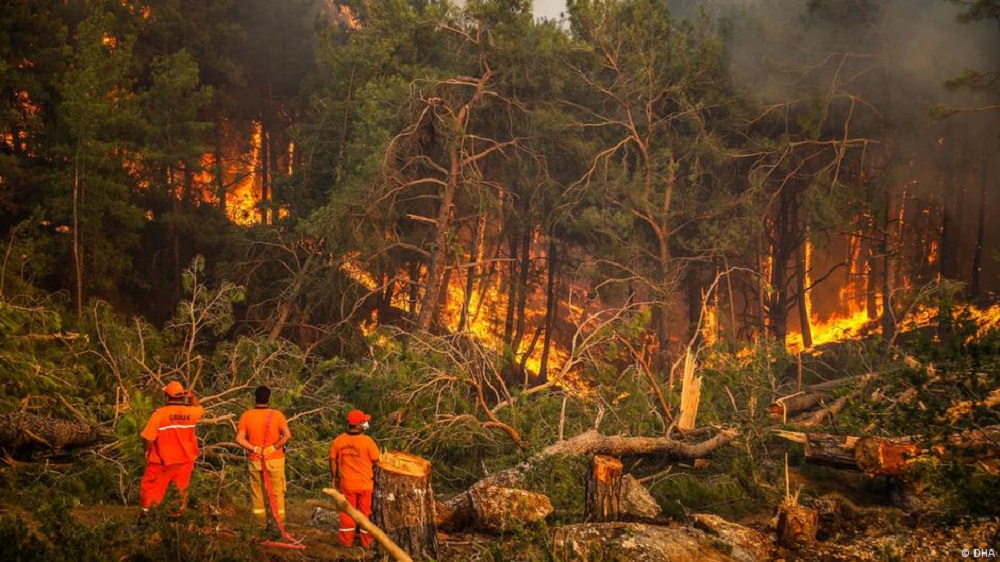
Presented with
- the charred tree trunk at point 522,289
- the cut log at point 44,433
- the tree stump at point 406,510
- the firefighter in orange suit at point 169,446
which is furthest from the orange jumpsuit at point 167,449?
the charred tree trunk at point 522,289

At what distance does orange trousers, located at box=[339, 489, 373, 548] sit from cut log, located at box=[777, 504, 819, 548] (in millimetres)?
3994

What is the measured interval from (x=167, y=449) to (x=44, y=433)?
2.30m

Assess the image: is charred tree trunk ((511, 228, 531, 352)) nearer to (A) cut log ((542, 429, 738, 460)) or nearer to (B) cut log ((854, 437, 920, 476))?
(A) cut log ((542, 429, 738, 460))

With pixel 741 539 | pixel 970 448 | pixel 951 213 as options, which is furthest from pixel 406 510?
pixel 951 213

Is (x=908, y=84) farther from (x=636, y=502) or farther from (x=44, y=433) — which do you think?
(x=44, y=433)

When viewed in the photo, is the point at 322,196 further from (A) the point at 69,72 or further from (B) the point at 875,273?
(B) the point at 875,273

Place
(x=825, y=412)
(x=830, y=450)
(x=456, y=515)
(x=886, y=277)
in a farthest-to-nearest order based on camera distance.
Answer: (x=886, y=277) < (x=825, y=412) < (x=830, y=450) < (x=456, y=515)

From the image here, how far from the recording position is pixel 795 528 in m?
7.58

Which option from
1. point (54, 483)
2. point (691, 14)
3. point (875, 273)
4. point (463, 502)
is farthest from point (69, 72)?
point (691, 14)

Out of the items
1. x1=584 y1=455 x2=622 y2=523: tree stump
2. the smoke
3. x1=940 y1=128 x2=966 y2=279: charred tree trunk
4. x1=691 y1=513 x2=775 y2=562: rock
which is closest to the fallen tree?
x1=691 y1=513 x2=775 y2=562: rock

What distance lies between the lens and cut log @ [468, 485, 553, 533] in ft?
24.8

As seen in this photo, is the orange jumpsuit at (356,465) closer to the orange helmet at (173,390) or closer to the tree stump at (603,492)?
the orange helmet at (173,390)

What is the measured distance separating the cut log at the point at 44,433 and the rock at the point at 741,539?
664cm

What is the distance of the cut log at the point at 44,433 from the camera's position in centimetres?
799
